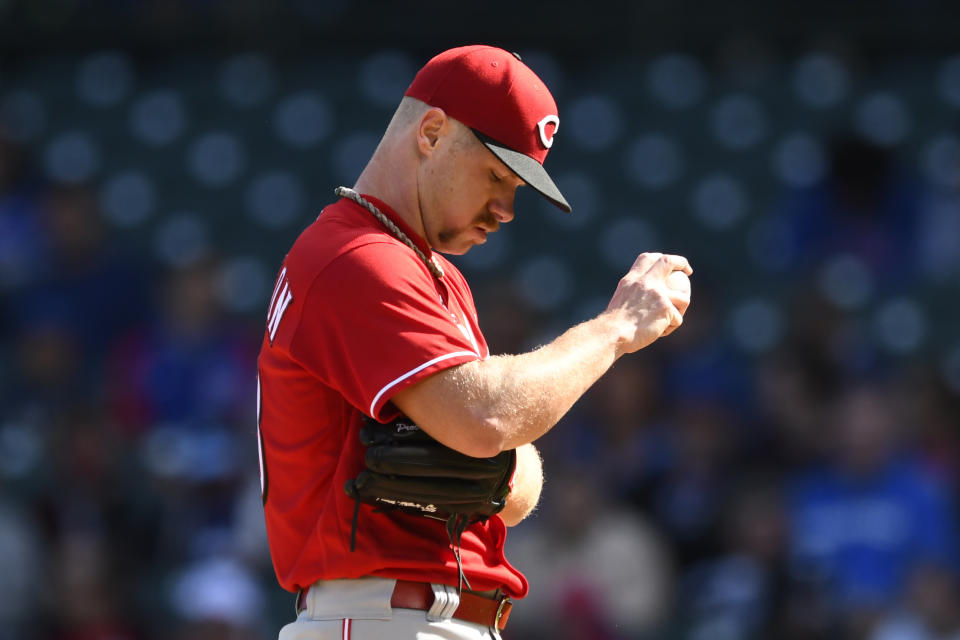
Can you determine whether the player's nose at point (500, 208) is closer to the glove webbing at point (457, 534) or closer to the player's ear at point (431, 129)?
the player's ear at point (431, 129)

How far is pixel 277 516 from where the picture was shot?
9.19 ft

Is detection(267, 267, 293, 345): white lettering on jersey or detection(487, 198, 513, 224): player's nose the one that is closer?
detection(267, 267, 293, 345): white lettering on jersey

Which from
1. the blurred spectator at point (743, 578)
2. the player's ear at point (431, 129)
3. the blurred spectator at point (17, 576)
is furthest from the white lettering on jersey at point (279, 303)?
the blurred spectator at point (17, 576)

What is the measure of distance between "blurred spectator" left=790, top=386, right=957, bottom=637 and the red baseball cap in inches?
154

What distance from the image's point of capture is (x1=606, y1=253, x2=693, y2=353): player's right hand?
2719 millimetres

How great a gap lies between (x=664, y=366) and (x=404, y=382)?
16.3 ft

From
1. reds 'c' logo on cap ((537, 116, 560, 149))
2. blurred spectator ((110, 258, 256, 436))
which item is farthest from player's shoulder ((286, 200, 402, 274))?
blurred spectator ((110, 258, 256, 436))

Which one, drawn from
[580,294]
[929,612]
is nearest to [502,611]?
[929,612]

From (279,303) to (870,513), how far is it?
14.1ft

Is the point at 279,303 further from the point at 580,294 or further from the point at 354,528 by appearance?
the point at 580,294

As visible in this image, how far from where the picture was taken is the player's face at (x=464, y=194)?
278 cm

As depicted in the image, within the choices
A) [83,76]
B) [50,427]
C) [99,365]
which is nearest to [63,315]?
[99,365]

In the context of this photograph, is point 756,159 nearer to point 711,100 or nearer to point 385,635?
point 711,100

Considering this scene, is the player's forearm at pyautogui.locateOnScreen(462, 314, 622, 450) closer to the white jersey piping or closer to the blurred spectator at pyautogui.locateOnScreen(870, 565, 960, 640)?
the white jersey piping
